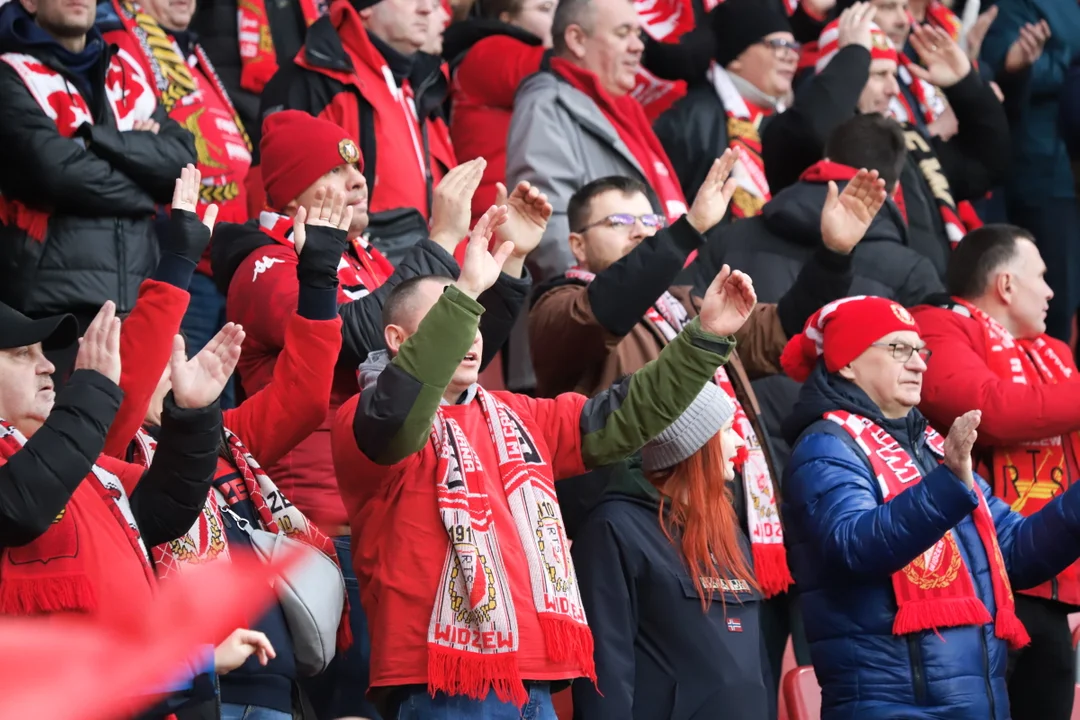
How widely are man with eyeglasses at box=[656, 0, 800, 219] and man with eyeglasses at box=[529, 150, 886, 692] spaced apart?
1888 mm

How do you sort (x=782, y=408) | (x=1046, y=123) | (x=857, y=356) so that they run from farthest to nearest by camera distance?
(x=1046, y=123)
(x=782, y=408)
(x=857, y=356)

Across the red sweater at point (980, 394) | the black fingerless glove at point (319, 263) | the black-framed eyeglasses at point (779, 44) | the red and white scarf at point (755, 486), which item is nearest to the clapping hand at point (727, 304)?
the red and white scarf at point (755, 486)

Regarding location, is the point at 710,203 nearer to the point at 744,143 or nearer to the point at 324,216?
the point at 324,216

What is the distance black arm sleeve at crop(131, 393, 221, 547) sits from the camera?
159 inches

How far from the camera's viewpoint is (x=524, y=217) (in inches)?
203

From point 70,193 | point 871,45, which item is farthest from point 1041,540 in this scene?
point 871,45

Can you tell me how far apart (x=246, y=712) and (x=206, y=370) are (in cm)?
85

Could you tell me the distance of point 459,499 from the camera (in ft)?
14.0

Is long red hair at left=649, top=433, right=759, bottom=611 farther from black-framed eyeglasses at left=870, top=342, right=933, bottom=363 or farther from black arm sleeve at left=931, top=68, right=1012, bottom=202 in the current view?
black arm sleeve at left=931, top=68, right=1012, bottom=202

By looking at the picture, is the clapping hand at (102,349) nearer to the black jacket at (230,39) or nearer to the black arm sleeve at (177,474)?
the black arm sleeve at (177,474)

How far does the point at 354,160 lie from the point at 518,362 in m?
1.45

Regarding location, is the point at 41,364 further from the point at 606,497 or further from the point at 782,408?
the point at 782,408

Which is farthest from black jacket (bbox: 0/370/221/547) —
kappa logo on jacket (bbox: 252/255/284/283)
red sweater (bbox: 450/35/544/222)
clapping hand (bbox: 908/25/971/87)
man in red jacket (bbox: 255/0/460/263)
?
clapping hand (bbox: 908/25/971/87)

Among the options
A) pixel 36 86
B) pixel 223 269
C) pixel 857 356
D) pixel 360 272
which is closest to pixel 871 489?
pixel 857 356
